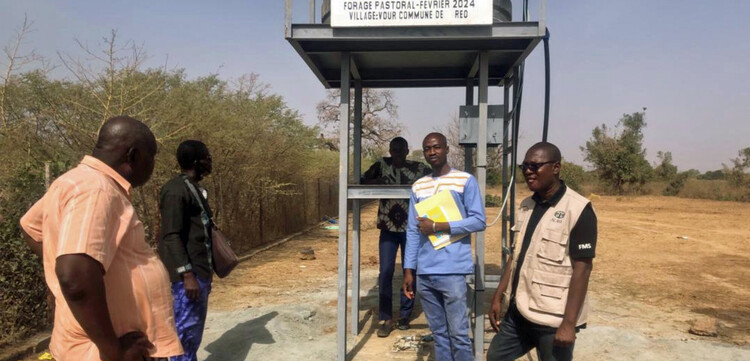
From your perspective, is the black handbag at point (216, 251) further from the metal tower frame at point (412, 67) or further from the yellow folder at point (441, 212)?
the yellow folder at point (441, 212)

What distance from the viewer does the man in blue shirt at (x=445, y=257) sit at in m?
3.37

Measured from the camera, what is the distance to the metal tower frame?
3625mm

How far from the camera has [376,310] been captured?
594 centimetres

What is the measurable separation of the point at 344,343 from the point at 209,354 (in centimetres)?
131

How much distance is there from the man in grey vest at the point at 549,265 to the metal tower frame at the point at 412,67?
3.37 ft

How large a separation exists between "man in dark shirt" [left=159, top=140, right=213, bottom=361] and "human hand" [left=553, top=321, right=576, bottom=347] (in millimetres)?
2358

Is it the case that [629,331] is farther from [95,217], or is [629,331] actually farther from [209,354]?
[95,217]

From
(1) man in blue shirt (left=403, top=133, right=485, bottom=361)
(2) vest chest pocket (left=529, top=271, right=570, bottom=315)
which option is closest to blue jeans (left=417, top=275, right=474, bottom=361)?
(1) man in blue shirt (left=403, top=133, right=485, bottom=361)

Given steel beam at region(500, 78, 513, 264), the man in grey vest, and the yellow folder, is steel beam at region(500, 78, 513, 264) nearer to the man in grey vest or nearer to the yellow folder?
the yellow folder

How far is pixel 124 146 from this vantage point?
176cm

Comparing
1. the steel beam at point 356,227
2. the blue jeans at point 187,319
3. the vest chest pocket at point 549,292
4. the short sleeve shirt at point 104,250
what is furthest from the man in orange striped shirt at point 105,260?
the steel beam at point 356,227

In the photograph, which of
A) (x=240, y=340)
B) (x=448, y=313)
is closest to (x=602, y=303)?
(x=448, y=313)

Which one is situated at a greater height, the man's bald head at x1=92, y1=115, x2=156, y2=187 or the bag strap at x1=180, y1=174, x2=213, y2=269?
the man's bald head at x1=92, y1=115, x2=156, y2=187

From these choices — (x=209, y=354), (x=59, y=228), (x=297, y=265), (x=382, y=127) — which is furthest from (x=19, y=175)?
(x=382, y=127)
